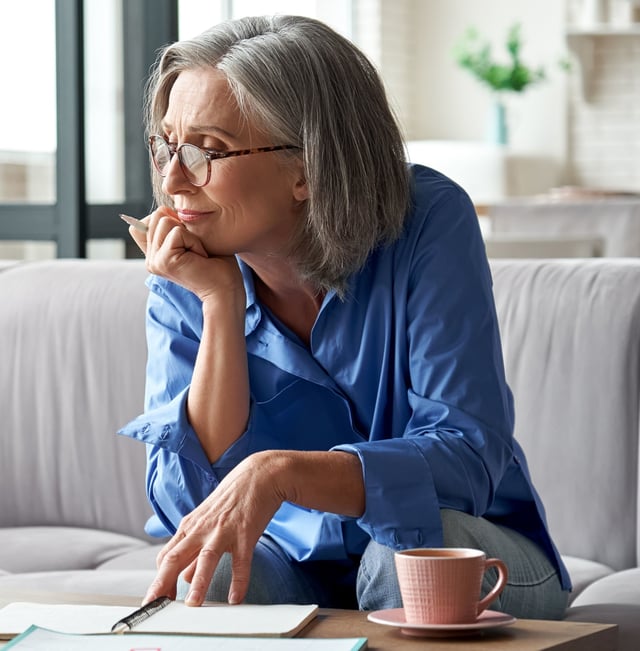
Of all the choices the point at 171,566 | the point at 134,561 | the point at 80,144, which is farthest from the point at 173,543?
the point at 80,144

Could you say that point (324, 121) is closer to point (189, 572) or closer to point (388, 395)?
point (388, 395)

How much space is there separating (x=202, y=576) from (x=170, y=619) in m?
0.07

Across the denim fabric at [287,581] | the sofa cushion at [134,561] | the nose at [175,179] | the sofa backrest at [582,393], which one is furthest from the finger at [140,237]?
the sofa backrest at [582,393]

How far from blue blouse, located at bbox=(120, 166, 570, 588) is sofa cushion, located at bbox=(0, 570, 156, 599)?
20 cm

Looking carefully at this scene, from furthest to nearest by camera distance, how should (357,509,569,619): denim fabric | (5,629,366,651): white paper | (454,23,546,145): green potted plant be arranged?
1. (454,23,546,145): green potted plant
2. (357,509,569,619): denim fabric
3. (5,629,366,651): white paper

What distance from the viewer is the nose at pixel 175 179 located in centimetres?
144

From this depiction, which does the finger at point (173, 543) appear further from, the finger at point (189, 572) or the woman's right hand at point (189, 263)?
the woman's right hand at point (189, 263)

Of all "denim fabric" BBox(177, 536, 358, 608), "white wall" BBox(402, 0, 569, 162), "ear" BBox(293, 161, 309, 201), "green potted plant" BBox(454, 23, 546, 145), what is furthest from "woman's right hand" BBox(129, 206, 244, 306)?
"white wall" BBox(402, 0, 569, 162)

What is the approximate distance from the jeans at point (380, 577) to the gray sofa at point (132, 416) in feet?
0.44

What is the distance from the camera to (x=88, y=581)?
184cm

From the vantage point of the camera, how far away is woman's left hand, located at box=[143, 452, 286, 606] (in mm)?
1219

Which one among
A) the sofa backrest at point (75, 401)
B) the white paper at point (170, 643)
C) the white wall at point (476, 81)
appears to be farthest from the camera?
the white wall at point (476, 81)

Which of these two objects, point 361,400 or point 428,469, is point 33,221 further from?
point 428,469

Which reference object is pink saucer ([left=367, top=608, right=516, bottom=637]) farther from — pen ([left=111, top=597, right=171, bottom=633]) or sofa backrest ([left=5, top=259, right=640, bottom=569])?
sofa backrest ([left=5, top=259, right=640, bottom=569])
